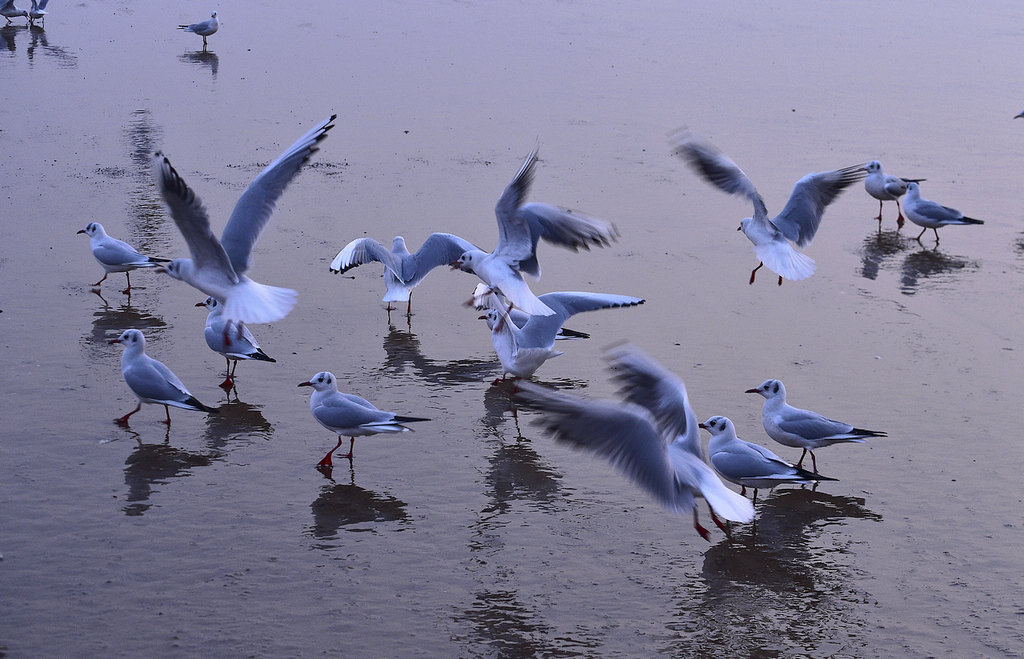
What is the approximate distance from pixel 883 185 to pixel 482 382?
20.3 ft

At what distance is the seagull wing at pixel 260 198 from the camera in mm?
8594

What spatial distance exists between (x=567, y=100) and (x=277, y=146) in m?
5.07

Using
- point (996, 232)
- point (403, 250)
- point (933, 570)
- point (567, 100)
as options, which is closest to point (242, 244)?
point (403, 250)

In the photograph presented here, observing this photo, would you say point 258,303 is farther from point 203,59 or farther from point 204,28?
point 204,28

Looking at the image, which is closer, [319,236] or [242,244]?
[242,244]

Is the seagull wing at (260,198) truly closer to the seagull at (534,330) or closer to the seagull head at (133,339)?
the seagull head at (133,339)

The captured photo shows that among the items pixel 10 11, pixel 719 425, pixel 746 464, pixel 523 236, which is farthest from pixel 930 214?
pixel 10 11

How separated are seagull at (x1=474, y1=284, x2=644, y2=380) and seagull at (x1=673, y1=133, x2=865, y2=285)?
215cm

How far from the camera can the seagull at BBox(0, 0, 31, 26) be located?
2411cm

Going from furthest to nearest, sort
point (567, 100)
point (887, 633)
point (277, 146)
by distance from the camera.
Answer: point (567, 100)
point (277, 146)
point (887, 633)

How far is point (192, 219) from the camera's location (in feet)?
25.1

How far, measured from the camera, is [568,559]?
21.1ft

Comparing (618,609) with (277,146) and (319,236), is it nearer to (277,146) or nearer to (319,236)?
(319,236)

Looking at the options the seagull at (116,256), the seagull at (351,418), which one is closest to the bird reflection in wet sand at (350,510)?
the seagull at (351,418)
